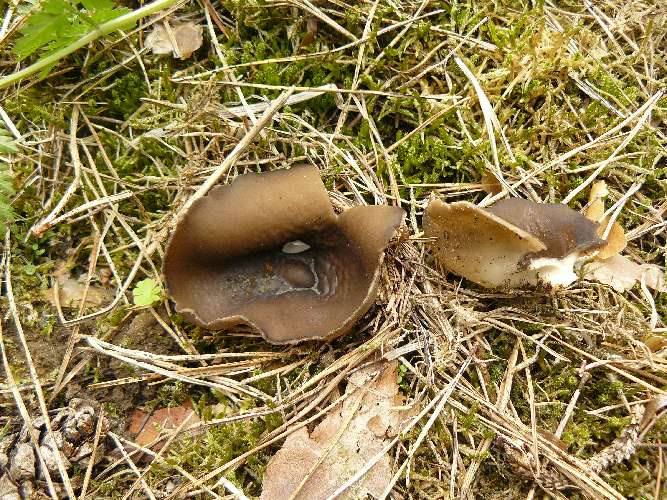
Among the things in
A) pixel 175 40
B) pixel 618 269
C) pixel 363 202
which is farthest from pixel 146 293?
pixel 618 269

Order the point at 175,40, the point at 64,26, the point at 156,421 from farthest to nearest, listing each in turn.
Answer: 1. the point at 175,40
2. the point at 156,421
3. the point at 64,26

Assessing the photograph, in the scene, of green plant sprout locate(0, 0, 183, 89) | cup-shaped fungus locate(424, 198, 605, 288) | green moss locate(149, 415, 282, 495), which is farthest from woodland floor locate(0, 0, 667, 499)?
green plant sprout locate(0, 0, 183, 89)

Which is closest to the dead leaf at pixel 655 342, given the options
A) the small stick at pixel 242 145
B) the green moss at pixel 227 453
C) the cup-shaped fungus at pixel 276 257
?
the cup-shaped fungus at pixel 276 257

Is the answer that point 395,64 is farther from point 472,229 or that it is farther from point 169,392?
point 169,392

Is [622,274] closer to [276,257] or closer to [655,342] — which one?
[655,342]

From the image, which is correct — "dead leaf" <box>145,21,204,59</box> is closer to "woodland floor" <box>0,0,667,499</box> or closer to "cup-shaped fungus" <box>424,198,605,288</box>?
"woodland floor" <box>0,0,667,499</box>

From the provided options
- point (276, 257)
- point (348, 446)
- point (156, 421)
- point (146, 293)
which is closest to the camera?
point (348, 446)
